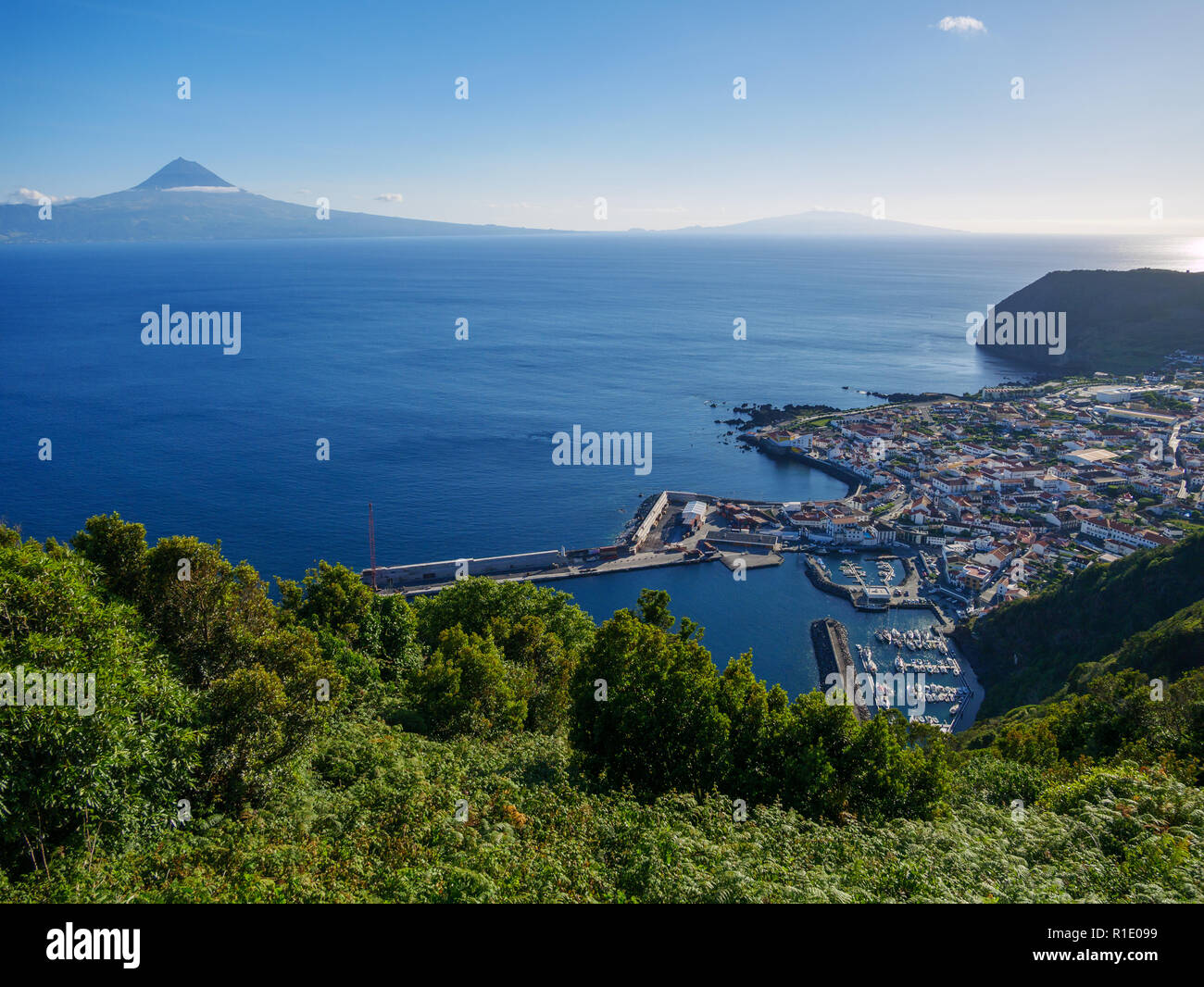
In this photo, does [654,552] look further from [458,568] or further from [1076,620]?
[1076,620]

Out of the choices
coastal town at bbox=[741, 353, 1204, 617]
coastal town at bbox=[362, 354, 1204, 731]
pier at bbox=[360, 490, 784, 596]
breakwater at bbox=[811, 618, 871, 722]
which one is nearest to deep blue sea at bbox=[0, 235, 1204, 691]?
breakwater at bbox=[811, 618, 871, 722]

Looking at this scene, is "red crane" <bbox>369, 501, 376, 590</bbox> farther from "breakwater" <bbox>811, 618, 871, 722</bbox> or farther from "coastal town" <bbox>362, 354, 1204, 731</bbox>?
"breakwater" <bbox>811, 618, 871, 722</bbox>

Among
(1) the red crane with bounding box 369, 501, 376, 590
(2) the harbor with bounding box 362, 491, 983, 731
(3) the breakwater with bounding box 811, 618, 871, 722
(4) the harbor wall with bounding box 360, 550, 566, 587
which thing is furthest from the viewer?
(4) the harbor wall with bounding box 360, 550, 566, 587

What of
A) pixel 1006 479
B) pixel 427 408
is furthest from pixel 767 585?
pixel 427 408

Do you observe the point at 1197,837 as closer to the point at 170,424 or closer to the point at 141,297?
the point at 170,424
